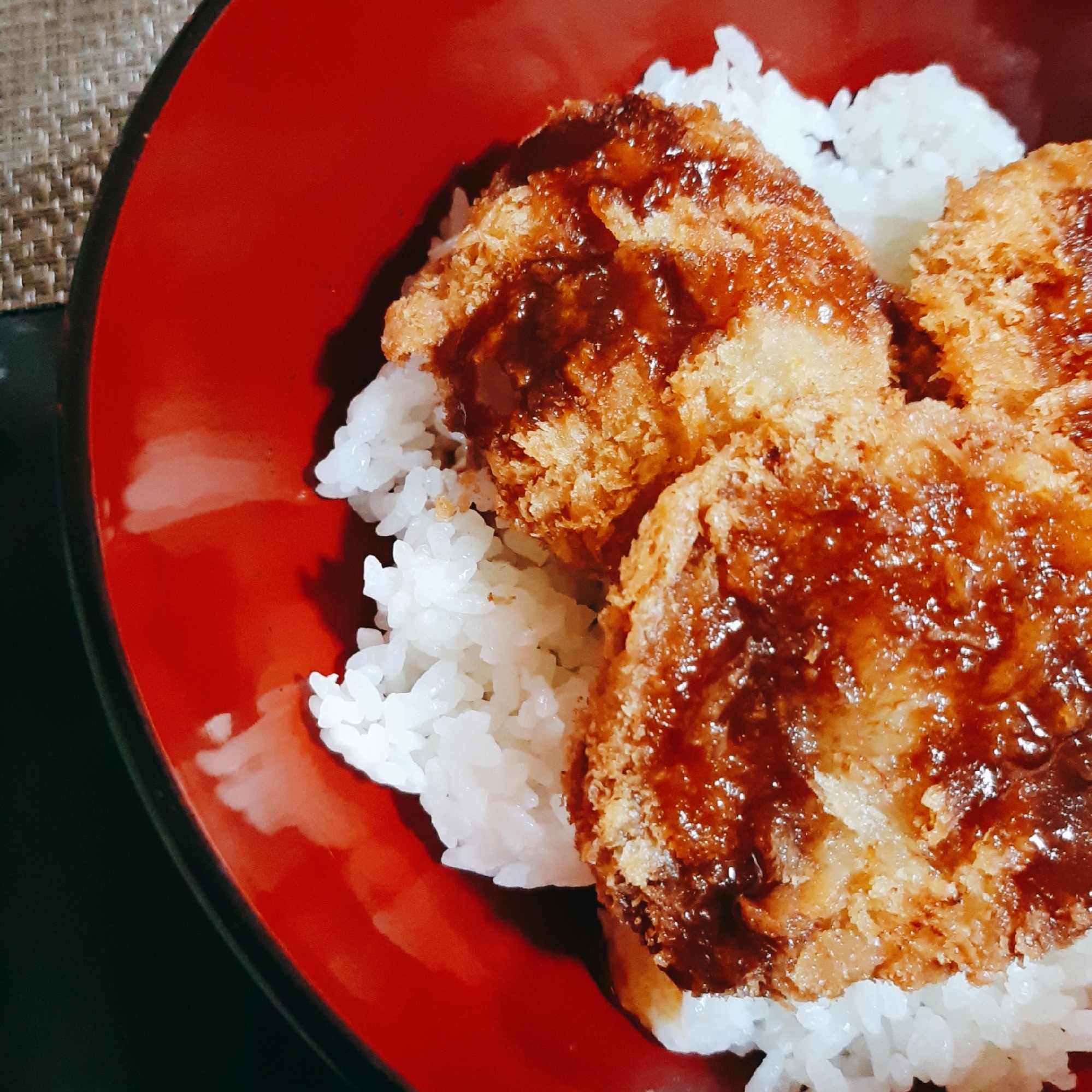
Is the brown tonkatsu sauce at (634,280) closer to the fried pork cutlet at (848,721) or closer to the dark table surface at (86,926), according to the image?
the fried pork cutlet at (848,721)

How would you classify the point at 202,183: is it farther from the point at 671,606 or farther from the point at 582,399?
Result: the point at 671,606

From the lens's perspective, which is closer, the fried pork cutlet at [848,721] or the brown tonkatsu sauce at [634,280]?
the fried pork cutlet at [848,721]

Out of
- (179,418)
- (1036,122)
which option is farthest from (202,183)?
(1036,122)

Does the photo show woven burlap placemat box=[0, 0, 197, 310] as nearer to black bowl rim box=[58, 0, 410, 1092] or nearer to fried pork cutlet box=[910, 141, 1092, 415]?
black bowl rim box=[58, 0, 410, 1092]

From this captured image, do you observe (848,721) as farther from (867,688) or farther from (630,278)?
(630,278)

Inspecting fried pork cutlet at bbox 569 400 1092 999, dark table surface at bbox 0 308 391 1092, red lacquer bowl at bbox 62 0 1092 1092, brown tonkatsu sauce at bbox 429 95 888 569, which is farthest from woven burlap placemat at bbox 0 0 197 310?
fried pork cutlet at bbox 569 400 1092 999

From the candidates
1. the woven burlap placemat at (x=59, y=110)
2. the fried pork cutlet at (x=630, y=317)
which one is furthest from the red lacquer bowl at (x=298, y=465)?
the woven burlap placemat at (x=59, y=110)

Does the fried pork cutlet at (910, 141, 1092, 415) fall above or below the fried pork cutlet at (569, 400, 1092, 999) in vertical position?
above
